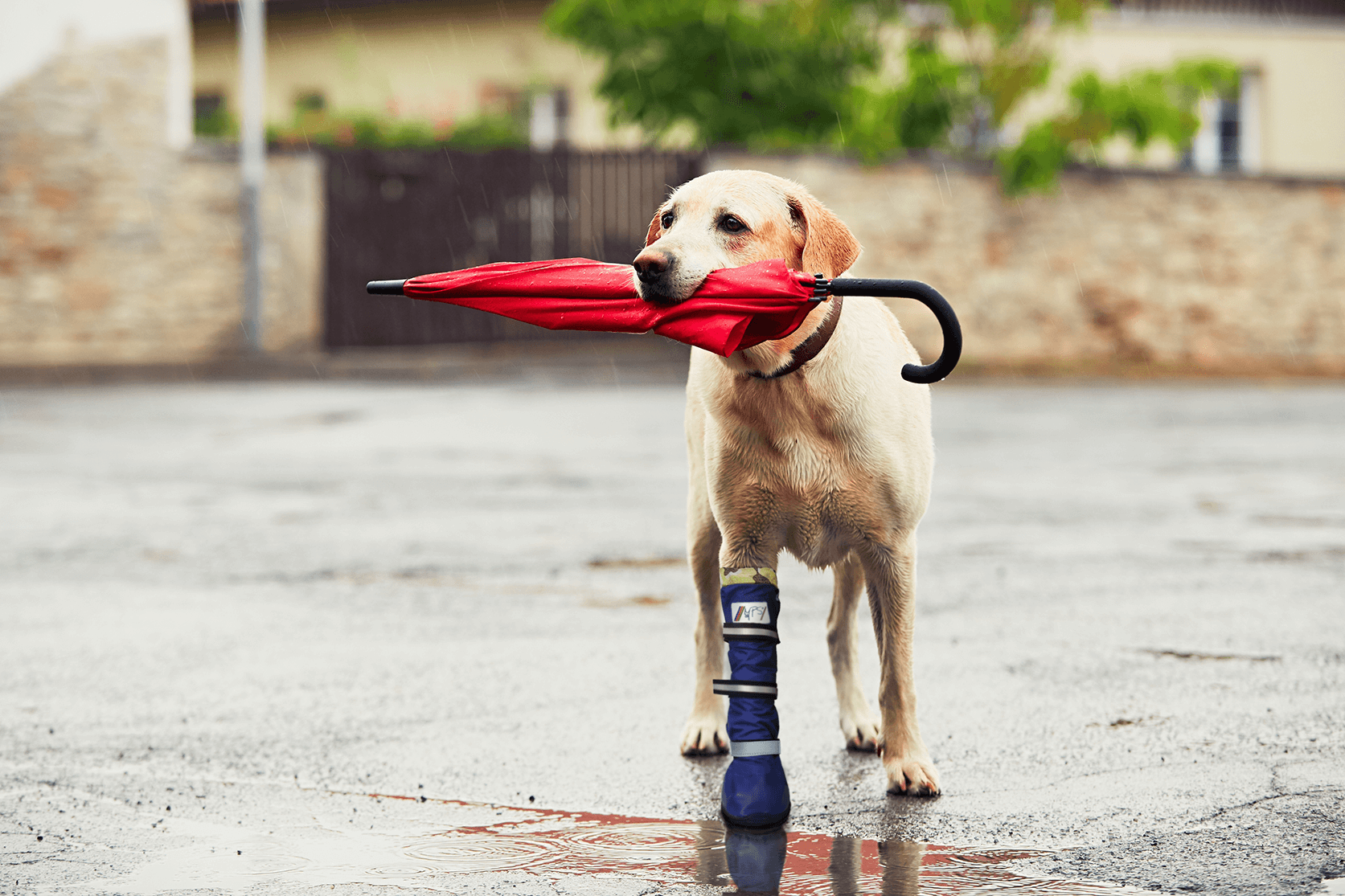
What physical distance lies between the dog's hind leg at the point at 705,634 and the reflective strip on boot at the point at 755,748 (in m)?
0.59

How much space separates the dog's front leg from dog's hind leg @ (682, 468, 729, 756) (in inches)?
18.9

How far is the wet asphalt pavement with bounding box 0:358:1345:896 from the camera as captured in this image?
3.28m

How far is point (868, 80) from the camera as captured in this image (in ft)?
74.8

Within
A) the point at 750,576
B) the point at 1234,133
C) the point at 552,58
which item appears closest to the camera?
the point at 750,576

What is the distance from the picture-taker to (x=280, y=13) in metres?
29.5

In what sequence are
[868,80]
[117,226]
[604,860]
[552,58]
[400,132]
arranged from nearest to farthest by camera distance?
[604,860] < [117,226] < [400,132] < [868,80] < [552,58]

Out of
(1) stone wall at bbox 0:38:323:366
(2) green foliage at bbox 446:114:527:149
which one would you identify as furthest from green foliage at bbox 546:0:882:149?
(1) stone wall at bbox 0:38:323:366

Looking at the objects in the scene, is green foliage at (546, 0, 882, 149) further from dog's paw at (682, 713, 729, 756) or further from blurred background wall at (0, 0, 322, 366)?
dog's paw at (682, 713, 729, 756)

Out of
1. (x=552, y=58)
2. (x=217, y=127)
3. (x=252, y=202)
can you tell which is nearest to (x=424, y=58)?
(x=552, y=58)

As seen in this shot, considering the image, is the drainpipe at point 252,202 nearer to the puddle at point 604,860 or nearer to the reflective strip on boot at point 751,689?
the puddle at point 604,860

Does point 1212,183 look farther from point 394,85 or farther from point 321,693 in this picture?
point 321,693

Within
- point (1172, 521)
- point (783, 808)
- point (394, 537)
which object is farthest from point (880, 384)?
point (1172, 521)

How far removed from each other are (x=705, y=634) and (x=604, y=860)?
1076 mm

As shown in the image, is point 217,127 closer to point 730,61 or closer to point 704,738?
point 730,61
